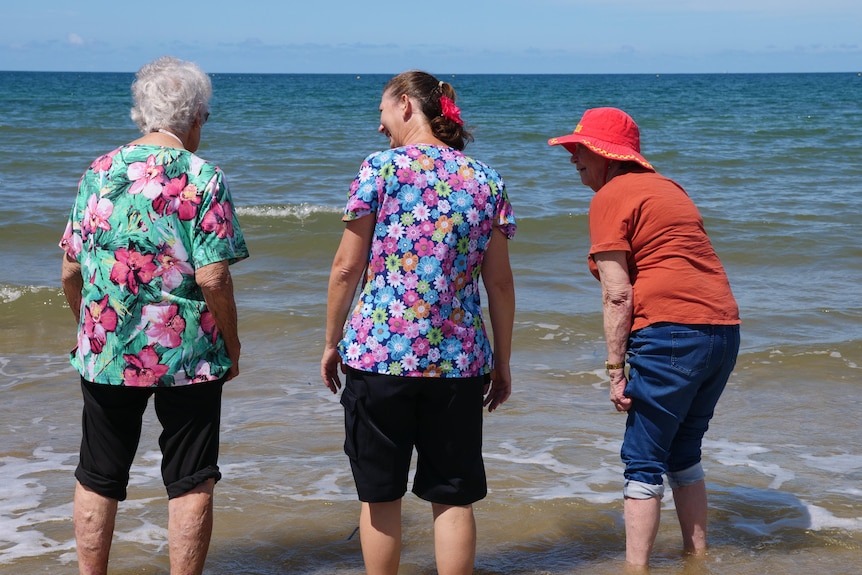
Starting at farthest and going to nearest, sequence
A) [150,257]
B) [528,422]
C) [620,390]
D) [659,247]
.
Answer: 1. [528,422]
2. [620,390]
3. [659,247]
4. [150,257]

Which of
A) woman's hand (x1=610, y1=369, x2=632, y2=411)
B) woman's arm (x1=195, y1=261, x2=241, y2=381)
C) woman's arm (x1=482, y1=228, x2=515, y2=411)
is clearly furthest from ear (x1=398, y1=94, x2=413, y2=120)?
woman's hand (x1=610, y1=369, x2=632, y2=411)

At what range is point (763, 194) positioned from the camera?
49.1 feet

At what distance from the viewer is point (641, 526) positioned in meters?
3.42

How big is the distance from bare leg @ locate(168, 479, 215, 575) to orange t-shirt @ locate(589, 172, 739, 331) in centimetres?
148

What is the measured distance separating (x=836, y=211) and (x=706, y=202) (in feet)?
5.97

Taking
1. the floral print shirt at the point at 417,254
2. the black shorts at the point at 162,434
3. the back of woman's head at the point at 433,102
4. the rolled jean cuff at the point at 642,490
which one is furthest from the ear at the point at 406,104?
the rolled jean cuff at the point at 642,490

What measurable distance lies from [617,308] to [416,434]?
2.59 feet

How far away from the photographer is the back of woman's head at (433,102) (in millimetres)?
2977

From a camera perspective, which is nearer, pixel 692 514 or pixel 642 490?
pixel 642 490

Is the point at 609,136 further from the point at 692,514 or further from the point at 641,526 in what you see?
the point at 692,514

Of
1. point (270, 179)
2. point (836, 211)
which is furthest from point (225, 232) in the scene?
point (270, 179)

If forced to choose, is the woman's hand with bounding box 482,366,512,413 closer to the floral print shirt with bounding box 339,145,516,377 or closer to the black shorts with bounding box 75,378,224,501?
the floral print shirt with bounding box 339,145,516,377

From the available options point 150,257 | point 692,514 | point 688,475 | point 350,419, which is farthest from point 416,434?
point 692,514

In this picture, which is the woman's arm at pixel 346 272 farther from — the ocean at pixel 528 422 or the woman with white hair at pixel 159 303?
the ocean at pixel 528 422
